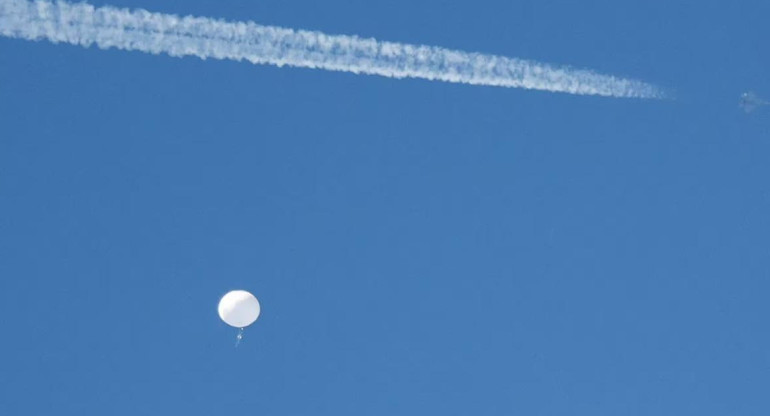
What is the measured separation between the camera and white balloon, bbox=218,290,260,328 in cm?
1945

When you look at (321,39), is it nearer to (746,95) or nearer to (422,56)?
(422,56)

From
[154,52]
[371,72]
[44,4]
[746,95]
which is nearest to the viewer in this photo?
[44,4]

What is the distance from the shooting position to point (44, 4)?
1758 centimetres

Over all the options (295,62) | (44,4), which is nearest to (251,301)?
(295,62)

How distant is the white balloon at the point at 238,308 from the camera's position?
766 inches

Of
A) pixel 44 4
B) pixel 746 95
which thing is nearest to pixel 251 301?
pixel 44 4

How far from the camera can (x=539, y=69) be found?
70.2 feet

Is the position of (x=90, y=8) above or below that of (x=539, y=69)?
below

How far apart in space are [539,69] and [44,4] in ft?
22.4

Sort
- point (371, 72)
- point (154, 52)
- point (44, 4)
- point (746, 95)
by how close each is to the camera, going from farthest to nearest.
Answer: point (746, 95), point (371, 72), point (154, 52), point (44, 4)

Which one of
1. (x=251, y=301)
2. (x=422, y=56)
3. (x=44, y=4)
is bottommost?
(x=251, y=301)

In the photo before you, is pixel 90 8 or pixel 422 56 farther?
pixel 422 56

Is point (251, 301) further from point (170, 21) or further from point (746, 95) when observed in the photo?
point (746, 95)

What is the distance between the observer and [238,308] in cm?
1945
